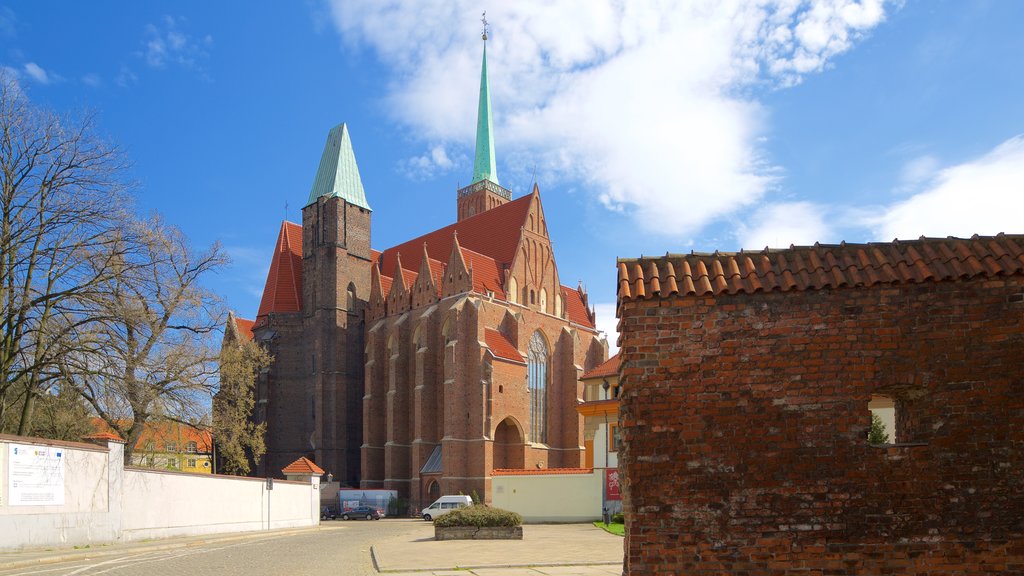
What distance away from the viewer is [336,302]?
5612cm

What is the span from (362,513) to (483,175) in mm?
36952

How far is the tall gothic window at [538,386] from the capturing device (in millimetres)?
52812

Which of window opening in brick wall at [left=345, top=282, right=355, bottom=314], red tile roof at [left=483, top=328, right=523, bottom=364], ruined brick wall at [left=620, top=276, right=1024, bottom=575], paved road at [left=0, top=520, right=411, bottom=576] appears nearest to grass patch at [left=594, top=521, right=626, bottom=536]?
paved road at [left=0, top=520, right=411, bottom=576]

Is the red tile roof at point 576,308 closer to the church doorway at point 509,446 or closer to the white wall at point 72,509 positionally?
the church doorway at point 509,446

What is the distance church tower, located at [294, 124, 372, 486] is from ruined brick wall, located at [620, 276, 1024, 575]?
48.9 metres

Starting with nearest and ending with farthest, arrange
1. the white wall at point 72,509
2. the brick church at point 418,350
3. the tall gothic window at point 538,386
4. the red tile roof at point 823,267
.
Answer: the red tile roof at point 823,267 < the white wall at point 72,509 < the brick church at point 418,350 < the tall gothic window at point 538,386

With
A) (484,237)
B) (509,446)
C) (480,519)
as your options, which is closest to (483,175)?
(484,237)

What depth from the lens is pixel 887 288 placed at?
7.54 m

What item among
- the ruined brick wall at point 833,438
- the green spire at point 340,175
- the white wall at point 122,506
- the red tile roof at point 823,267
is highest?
the green spire at point 340,175

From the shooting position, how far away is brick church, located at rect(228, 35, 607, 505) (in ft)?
162

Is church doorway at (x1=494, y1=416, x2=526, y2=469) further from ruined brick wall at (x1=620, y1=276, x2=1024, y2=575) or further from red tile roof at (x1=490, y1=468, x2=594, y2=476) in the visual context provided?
ruined brick wall at (x1=620, y1=276, x2=1024, y2=575)

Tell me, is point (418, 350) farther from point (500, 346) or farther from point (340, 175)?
point (340, 175)

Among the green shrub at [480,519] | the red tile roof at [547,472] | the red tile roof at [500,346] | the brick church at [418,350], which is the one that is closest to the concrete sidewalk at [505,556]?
the green shrub at [480,519]

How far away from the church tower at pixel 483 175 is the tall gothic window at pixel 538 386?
22715mm
